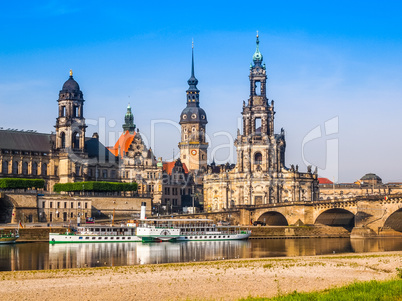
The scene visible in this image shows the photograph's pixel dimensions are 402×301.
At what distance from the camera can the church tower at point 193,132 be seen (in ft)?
531

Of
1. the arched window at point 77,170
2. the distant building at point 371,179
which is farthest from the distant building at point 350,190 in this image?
the arched window at point 77,170

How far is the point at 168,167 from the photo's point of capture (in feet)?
476

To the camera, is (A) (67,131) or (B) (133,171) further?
(B) (133,171)

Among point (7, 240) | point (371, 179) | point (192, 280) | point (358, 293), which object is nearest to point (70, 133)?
point (7, 240)

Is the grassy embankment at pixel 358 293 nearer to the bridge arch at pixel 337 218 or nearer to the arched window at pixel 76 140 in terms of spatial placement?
the bridge arch at pixel 337 218

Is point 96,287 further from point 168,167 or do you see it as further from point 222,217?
point 168,167

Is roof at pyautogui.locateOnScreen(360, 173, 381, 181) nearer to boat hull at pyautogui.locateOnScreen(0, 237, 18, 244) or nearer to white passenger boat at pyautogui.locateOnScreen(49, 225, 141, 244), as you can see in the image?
white passenger boat at pyautogui.locateOnScreen(49, 225, 141, 244)

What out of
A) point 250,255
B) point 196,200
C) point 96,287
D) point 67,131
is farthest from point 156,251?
point 196,200

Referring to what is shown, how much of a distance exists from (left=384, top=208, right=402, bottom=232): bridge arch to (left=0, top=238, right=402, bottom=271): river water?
7.33 meters

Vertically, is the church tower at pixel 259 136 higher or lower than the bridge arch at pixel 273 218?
higher

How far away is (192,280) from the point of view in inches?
1674

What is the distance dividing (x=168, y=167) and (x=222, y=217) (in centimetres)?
3315

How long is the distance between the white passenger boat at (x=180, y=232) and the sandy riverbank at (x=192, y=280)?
33274 mm

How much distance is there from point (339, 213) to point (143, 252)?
4488cm
